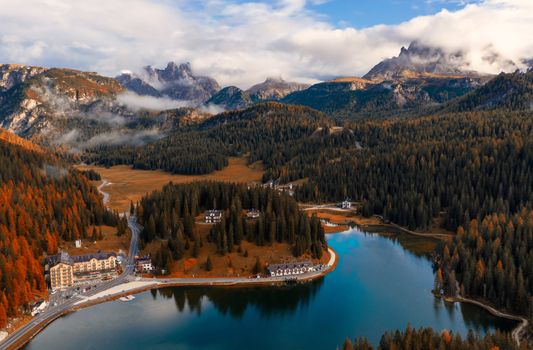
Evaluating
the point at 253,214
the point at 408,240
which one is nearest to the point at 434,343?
the point at 253,214

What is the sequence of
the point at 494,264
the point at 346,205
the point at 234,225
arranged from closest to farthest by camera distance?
1. the point at 494,264
2. the point at 234,225
3. the point at 346,205

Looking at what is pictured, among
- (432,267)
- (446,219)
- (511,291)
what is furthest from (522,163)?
(511,291)

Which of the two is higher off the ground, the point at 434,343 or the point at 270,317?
the point at 434,343

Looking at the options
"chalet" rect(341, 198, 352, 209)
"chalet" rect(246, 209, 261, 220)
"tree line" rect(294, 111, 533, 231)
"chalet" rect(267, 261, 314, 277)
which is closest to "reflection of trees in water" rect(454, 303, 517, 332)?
"chalet" rect(267, 261, 314, 277)

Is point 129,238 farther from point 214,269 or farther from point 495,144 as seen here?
point 495,144

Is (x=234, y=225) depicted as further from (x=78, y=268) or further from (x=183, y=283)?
(x=78, y=268)

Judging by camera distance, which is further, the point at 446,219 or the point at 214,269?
the point at 446,219

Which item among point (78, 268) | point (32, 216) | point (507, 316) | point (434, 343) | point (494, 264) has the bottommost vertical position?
point (507, 316)
